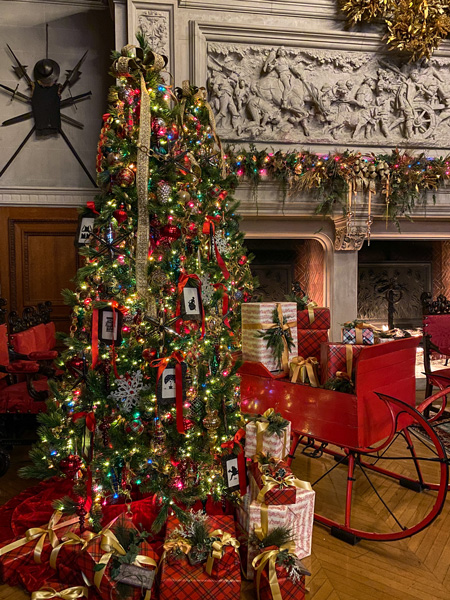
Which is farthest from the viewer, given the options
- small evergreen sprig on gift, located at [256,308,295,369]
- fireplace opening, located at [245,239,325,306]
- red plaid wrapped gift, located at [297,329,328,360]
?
fireplace opening, located at [245,239,325,306]

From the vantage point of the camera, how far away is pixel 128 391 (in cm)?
213

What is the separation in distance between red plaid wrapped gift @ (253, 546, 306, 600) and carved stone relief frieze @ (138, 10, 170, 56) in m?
4.49

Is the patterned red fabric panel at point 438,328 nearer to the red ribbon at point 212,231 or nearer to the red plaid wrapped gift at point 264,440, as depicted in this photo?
the red plaid wrapped gift at point 264,440

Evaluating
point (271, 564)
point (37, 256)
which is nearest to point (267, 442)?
point (271, 564)

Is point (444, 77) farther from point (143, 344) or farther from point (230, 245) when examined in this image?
point (143, 344)

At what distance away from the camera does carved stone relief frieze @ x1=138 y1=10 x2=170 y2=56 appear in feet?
14.0

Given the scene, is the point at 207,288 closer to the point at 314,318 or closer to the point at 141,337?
the point at 141,337

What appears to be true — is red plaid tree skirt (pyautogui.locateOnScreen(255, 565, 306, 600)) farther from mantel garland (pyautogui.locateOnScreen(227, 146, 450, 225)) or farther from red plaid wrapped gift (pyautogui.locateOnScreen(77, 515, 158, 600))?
mantel garland (pyautogui.locateOnScreen(227, 146, 450, 225))

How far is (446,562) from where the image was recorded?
6.91ft

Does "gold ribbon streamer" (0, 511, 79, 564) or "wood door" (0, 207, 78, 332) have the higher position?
"wood door" (0, 207, 78, 332)

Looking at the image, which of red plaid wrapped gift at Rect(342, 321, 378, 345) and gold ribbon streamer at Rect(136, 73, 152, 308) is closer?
gold ribbon streamer at Rect(136, 73, 152, 308)

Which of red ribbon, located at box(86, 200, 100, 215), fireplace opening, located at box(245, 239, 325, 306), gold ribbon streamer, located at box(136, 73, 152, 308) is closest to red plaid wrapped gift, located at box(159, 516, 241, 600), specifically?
gold ribbon streamer, located at box(136, 73, 152, 308)

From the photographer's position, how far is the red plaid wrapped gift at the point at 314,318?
2.95 meters

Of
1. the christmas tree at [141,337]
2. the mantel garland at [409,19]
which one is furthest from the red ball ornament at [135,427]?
the mantel garland at [409,19]
